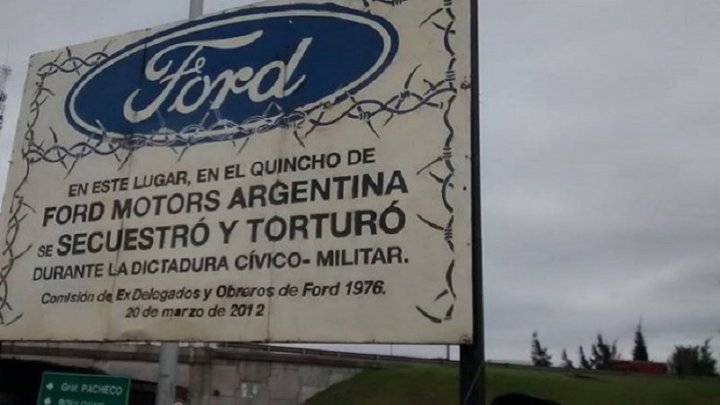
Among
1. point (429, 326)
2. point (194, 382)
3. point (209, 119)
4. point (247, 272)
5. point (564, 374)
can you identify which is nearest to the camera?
point (429, 326)

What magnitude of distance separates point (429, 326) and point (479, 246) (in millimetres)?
565

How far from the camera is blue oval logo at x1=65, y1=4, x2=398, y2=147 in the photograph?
224 inches

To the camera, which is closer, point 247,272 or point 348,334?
point 348,334

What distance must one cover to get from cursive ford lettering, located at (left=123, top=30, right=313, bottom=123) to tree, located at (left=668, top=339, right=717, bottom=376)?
135 feet

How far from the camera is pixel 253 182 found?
5.76 m

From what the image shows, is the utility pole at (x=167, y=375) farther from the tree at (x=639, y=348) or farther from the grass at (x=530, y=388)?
the tree at (x=639, y=348)

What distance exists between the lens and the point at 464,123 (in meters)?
5.02

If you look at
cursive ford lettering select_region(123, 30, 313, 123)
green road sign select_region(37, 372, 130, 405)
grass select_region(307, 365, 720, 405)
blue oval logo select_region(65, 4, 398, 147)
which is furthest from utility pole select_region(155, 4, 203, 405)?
grass select_region(307, 365, 720, 405)

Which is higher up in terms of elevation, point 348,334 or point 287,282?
point 287,282

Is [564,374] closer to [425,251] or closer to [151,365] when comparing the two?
[151,365]

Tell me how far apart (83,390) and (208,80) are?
258cm

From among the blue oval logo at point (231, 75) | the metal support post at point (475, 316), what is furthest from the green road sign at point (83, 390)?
the metal support post at point (475, 316)

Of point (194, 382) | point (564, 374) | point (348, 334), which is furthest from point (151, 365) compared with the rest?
point (348, 334)

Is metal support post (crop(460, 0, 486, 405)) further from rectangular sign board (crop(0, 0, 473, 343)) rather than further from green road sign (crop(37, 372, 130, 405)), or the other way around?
green road sign (crop(37, 372, 130, 405))
